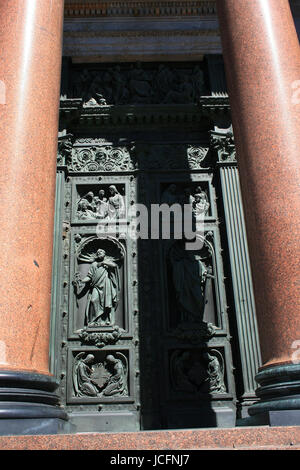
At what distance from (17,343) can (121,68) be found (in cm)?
851

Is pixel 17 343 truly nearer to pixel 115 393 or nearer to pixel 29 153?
pixel 29 153

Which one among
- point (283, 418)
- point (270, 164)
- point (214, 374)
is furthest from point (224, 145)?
point (283, 418)

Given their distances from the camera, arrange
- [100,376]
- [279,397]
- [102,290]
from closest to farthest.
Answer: [279,397] → [100,376] → [102,290]

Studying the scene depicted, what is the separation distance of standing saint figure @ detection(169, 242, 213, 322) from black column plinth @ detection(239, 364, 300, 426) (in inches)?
160

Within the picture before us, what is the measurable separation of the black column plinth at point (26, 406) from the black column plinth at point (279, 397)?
77.1 inches

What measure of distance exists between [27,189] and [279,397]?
128 inches

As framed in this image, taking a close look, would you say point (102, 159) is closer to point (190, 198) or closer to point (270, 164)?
point (190, 198)

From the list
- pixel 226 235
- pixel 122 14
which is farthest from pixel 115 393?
pixel 122 14

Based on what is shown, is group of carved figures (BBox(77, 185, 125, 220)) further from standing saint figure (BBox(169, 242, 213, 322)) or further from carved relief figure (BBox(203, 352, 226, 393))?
carved relief figure (BBox(203, 352, 226, 393))

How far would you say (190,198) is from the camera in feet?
32.4

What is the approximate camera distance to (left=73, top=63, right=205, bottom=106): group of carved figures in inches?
422

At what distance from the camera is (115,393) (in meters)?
8.27

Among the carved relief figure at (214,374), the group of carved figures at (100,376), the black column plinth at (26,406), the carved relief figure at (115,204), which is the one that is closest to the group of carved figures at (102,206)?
the carved relief figure at (115,204)

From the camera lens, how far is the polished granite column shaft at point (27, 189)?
14.2ft
